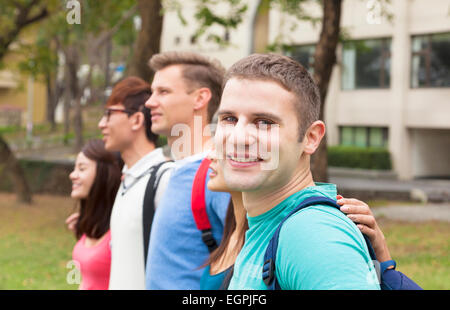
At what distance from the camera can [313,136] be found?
5.48ft

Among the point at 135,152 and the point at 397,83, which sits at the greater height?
the point at 397,83

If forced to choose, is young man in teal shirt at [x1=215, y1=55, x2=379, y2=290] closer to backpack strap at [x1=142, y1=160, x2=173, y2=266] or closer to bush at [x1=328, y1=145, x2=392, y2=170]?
backpack strap at [x1=142, y1=160, x2=173, y2=266]

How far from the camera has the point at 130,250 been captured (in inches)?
137

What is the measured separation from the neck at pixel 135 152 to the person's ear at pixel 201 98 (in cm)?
60

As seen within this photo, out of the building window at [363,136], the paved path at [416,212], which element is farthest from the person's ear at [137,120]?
the building window at [363,136]

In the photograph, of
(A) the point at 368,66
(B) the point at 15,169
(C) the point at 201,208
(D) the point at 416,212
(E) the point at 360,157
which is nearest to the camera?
(C) the point at 201,208

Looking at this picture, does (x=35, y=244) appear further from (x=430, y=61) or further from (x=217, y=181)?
(x=430, y=61)

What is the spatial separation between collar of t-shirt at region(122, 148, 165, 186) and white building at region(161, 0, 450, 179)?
18.4m

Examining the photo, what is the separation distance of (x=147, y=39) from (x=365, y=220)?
31.9 feet

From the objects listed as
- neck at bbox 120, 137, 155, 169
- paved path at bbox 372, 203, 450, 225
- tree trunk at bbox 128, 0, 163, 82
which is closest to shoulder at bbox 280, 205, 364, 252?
neck at bbox 120, 137, 155, 169

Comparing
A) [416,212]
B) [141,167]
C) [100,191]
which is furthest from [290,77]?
[416,212]

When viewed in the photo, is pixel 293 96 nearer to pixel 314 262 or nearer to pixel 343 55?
pixel 314 262

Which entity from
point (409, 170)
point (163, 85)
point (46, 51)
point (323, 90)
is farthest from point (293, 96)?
point (409, 170)

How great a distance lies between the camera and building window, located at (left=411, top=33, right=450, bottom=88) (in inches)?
890
